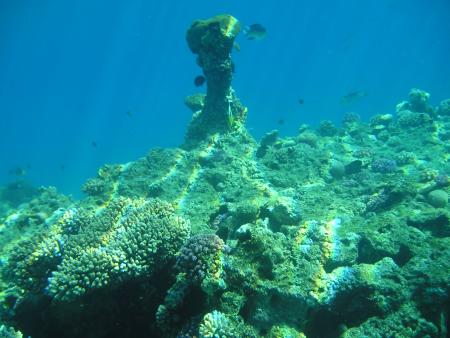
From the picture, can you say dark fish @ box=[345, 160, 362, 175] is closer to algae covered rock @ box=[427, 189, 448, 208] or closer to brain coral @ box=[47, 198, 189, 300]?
algae covered rock @ box=[427, 189, 448, 208]

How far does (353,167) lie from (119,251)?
8814 millimetres

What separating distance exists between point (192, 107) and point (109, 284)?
34.6 feet

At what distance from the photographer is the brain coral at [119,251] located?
4.14 meters

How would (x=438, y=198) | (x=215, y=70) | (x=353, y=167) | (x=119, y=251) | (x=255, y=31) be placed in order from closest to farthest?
1. (x=119, y=251)
2. (x=438, y=198)
3. (x=353, y=167)
4. (x=215, y=70)
5. (x=255, y=31)

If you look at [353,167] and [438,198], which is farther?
[353,167]

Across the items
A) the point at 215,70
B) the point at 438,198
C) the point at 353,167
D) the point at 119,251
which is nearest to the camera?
the point at 119,251

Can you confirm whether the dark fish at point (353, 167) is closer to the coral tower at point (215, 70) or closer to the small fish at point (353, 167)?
the small fish at point (353, 167)

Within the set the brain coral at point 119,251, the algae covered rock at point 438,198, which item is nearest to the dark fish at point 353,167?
the algae covered rock at point 438,198

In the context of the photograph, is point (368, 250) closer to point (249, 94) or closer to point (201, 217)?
point (201, 217)

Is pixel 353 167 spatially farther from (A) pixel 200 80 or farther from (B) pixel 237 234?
(B) pixel 237 234

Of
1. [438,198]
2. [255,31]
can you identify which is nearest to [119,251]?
[438,198]

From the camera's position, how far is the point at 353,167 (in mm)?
10828

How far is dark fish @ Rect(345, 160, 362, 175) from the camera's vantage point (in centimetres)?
1080

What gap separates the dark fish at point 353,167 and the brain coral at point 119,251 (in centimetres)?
751
